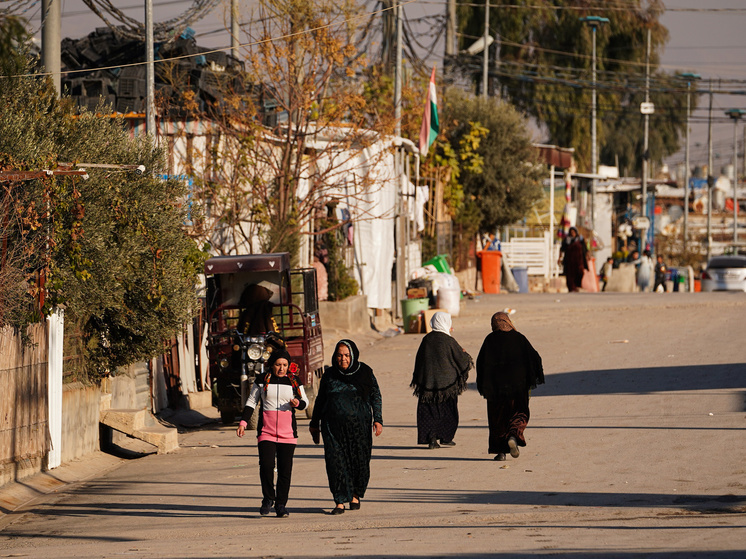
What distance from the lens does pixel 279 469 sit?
31.6 ft

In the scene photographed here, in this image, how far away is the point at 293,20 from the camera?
22.4 m

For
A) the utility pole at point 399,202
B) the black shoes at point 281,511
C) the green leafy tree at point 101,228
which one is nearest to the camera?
the black shoes at point 281,511

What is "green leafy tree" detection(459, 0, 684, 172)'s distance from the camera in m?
53.7

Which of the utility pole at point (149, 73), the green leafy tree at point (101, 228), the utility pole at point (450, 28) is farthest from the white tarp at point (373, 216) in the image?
the utility pole at point (450, 28)

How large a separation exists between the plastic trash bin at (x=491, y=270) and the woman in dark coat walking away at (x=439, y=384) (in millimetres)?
23575

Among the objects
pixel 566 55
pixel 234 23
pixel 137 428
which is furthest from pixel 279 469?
pixel 566 55

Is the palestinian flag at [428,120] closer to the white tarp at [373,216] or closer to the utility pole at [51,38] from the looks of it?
the white tarp at [373,216]

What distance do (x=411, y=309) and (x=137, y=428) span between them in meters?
12.8

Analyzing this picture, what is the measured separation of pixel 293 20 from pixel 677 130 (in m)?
55.0

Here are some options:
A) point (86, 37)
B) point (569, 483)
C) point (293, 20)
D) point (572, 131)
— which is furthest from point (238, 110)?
point (572, 131)

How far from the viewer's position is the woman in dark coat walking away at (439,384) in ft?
42.5

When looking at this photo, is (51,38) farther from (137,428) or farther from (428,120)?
(428,120)

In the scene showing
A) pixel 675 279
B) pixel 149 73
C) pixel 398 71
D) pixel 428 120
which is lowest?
pixel 675 279

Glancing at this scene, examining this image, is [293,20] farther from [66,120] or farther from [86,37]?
[66,120]
